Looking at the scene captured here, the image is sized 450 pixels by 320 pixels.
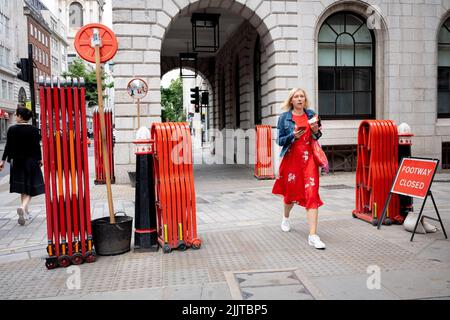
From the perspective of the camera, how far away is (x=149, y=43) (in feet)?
39.4

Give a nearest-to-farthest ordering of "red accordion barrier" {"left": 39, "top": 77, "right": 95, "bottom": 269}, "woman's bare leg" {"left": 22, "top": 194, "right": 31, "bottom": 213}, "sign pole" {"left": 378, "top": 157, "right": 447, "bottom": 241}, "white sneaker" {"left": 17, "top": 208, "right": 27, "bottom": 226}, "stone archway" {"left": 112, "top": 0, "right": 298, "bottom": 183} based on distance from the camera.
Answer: "red accordion barrier" {"left": 39, "top": 77, "right": 95, "bottom": 269}, "sign pole" {"left": 378, "top": 157, "right": 447, "bottom": 241}, "white sneaker" {"left": 17, "top": 208, "right": 27, "bottom": 226}, "woman's bare leg" {"left": 22, "top": 194, "right": 31, "bottom": 213}, "stone archway" {"left": 112, "top": 0, "right": 298, "bottom": 183}

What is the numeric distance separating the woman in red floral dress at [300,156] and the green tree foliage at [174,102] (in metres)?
51.4

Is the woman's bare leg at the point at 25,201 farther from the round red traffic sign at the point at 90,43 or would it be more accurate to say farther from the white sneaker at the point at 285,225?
the white sneaker at the point at 285,225

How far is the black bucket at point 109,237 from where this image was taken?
→ 498 centimetres

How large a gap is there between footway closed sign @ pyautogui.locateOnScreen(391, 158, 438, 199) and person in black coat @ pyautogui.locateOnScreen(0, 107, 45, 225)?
17.7 feet

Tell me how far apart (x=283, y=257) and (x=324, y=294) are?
1197 mm

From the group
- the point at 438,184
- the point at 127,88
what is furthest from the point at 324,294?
the point at 127,88

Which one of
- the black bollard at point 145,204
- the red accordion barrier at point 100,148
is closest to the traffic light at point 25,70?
the red accordion barrier at point 100,148

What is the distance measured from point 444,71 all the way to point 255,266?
12.1 metres

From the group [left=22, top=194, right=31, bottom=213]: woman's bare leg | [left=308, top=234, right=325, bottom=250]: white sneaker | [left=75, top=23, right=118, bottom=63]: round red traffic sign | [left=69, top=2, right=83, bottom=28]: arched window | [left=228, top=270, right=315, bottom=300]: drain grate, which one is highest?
[left=69, top=2, right=83, bottom=28]: arched window

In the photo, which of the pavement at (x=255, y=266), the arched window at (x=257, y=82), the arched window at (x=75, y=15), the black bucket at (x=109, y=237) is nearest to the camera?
the pavement at (x=255, y=266)

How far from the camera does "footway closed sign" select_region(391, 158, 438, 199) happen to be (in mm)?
5539

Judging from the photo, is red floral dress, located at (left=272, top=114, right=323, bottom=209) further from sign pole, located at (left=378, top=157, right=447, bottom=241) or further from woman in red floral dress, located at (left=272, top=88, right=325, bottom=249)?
sign pole, located at (left=378, top=157, right=447, bottom=241)

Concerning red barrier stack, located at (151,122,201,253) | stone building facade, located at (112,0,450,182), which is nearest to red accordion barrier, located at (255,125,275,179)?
stone building facade, located at (112,0,450,182)
